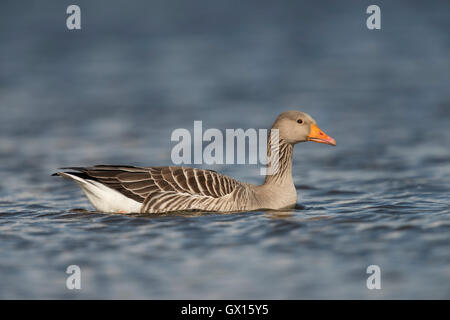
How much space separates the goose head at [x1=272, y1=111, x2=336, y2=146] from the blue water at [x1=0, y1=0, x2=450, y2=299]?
4.46 feet

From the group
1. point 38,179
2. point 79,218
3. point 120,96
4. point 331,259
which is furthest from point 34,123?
point 331,259

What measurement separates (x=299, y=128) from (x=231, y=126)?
23.6 feet

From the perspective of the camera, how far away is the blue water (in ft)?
31.1

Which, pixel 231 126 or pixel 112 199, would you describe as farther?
pixel 231 126

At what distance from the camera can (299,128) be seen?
13.0 meters

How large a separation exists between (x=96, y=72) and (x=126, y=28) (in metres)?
4.08

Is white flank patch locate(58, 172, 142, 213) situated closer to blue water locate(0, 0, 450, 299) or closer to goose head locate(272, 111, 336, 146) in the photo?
blue water locate(0, 0, 450, 299)

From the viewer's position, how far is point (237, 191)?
12.5 m

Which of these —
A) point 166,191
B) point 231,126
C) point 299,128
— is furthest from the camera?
point 231,126

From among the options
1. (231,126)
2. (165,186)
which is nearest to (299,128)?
(165,186)

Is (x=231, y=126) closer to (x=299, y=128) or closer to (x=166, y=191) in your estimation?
(x=299, y=128)

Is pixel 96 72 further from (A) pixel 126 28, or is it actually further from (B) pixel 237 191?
(B) pixel 237 191

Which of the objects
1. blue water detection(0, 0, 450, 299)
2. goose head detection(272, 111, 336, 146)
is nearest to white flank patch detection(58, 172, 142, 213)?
blue water detection(0, 0, 450, 299)

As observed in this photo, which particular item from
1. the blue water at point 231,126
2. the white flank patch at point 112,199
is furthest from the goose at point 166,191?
the blue water at point 231,126
